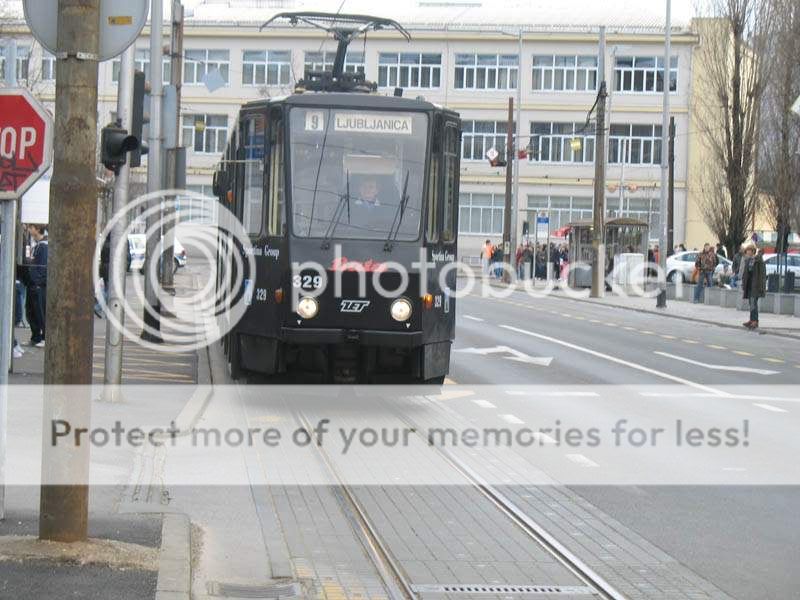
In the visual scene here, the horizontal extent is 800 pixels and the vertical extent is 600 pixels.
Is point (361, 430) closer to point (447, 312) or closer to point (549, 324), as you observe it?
point (447, 312)

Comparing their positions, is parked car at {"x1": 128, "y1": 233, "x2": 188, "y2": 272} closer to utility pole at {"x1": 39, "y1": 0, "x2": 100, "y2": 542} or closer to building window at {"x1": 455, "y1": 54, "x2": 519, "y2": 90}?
building window at {"x1": 455, "y1": 54, "x2": 519, "y2": 90}

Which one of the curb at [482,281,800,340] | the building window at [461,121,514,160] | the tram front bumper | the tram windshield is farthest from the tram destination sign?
the building window at [461,121,514,160]

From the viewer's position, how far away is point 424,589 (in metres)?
7.61

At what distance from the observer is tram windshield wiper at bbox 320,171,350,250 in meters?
15.1

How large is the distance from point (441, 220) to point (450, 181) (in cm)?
46

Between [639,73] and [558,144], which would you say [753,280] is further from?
[639,73]

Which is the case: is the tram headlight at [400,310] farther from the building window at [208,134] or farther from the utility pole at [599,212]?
the building window at [208,134]

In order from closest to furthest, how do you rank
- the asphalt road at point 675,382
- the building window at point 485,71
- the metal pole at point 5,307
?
1. the metal pole at point 5,307
2. the asphalt road at point 675,382
3. the building window at point 485,71

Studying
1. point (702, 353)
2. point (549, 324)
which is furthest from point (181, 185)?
point (549, 324)

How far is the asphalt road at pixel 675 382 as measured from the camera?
8695mm

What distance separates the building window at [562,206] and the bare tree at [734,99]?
3039 centimetres

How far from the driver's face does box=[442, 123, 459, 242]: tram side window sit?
793 mm

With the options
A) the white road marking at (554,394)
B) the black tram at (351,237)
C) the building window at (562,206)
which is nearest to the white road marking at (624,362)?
the white road marking at (554,394)

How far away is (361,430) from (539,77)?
68.7 m
